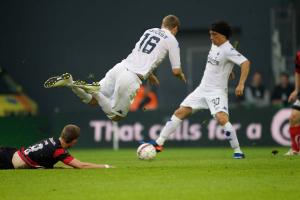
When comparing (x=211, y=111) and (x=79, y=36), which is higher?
(x=79, y=36)

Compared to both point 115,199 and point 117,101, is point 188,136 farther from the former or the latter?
point 115,199

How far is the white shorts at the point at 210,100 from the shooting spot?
15016 millimetres

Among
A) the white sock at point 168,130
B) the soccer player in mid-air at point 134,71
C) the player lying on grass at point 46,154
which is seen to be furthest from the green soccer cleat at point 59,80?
the white sock at point 168,130

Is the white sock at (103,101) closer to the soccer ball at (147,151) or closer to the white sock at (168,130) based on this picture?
the soccer ball at (147,151)

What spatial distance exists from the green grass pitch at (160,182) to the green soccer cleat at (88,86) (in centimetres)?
149

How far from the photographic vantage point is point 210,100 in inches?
596

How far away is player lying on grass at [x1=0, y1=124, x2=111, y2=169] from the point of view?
11906mm

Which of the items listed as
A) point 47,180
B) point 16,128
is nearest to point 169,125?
point 47,180

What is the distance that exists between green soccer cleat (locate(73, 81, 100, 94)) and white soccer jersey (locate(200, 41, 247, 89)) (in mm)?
2147

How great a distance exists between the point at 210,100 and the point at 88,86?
90.9 inches

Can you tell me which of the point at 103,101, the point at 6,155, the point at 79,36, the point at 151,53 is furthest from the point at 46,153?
the point at 79,36

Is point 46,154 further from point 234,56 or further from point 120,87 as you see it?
point 234,56

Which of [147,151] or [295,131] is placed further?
[295,131]

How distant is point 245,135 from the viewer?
22.6 meters
